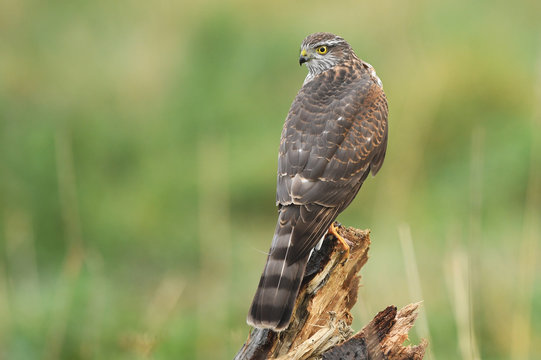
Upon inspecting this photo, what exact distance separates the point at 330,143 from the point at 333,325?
4.97 ft

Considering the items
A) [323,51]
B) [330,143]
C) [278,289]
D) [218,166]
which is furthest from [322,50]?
[218,166]

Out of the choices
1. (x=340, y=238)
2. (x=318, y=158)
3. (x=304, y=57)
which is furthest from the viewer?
(x=304, y=57)

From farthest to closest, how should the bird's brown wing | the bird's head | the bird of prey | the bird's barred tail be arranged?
the bird's head → the bird's brown wing → the bird of prey → the bird's barred tail

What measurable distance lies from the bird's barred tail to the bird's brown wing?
0.16m

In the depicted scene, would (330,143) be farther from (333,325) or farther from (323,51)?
(333,325)

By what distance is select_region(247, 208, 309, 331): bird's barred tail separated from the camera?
13.0 ft

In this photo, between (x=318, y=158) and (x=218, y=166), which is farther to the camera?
(x=218, y=166)

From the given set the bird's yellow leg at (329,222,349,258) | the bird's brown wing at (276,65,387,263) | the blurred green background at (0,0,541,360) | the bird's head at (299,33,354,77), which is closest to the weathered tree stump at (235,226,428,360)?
the bird's yellow leg at (329,222,349,258)

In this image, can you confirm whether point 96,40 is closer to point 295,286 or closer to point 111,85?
point 111,85

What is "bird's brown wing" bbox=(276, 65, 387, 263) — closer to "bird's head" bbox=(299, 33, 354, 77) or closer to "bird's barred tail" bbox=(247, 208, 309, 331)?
"bird's barred tail" bbox=(247, 208, 309, 331)

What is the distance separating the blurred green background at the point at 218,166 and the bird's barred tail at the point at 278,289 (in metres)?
1.07

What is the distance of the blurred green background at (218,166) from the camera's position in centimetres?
633

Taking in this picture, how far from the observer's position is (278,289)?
4.07 m

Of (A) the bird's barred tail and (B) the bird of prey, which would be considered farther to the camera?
(B) the bird of prey
